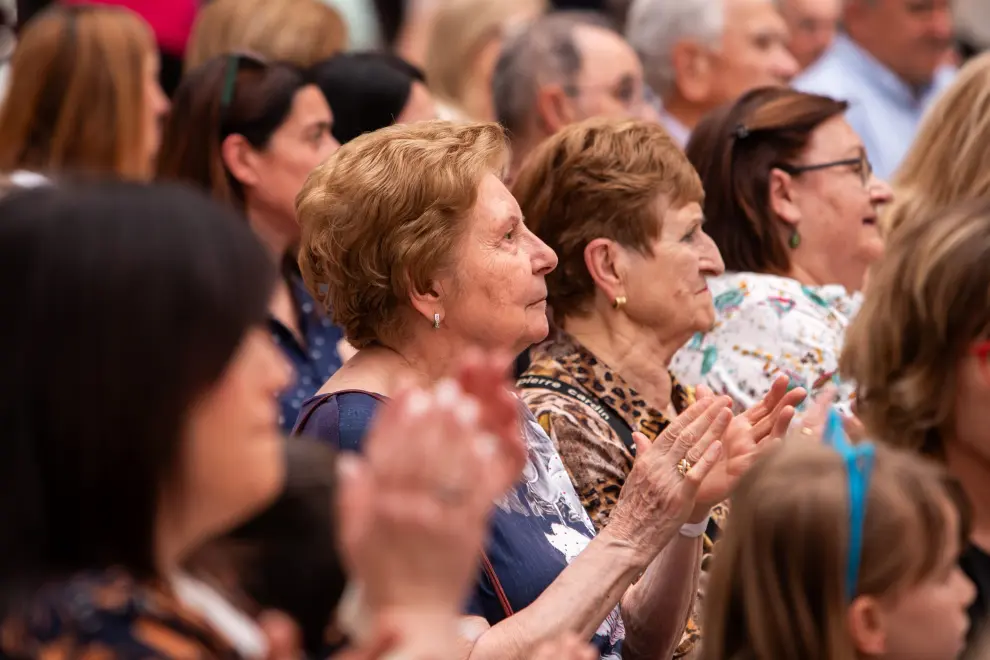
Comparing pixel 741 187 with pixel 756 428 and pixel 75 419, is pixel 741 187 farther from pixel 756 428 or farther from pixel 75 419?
pixel 75 419

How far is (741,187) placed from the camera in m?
4.09

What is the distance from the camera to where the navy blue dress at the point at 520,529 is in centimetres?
264

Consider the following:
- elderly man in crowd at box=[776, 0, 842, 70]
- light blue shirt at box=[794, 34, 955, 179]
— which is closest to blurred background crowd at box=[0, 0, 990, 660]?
light blue shirt at box=[794, 34, 955, 179]

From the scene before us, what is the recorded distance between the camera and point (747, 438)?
2686mm

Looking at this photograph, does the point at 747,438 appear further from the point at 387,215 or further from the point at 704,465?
the point at 387,215

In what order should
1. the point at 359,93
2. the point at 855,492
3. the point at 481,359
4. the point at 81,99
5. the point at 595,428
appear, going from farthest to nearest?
1. the point at 359,93
2. the point at 81,99
3. the point at 595,428
4. the point at 855,492
5. the point at 481,359

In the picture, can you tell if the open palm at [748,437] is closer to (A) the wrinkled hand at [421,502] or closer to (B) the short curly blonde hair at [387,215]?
(B) the short curly blonde hair at [387,215]

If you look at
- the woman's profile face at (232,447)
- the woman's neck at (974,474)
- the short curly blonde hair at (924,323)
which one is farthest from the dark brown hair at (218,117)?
the woman's profile face at (232,447)

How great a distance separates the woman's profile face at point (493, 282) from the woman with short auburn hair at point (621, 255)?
1.25ft

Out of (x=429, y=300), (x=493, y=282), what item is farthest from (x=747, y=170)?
(x=429, y=300)

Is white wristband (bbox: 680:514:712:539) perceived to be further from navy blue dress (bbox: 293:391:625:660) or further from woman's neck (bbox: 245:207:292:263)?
woman's neck (bbox: 245:207:292:263)

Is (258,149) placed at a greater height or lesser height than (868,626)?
lesser

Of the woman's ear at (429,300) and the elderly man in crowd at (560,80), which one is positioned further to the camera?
the elderly man in crowd at (560,80)

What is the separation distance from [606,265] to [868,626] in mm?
1513
